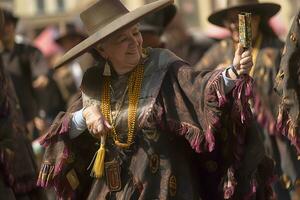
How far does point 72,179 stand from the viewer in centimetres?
629

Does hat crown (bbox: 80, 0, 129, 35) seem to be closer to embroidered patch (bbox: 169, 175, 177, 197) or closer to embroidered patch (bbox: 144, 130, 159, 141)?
embroidered patch (bbox: 144, 130, 159, 141)

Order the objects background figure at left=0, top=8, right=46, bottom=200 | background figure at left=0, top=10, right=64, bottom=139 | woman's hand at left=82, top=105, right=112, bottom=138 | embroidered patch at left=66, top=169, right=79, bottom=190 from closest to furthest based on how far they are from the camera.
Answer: woman's hand at left=82, top=105, right=112, bottom=138
embroidered patch at left=66, top=169, right=79, bottom=190
background figure at left=0, top=8, right=46, bottom=200
background figure at left=0, top=10, right=64, bottom=139

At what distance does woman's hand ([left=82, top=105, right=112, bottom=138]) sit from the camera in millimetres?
5863

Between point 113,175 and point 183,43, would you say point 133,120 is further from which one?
point 183,43

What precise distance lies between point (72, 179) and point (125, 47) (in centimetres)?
92

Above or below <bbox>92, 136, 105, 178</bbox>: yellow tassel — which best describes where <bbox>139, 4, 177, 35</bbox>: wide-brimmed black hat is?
below

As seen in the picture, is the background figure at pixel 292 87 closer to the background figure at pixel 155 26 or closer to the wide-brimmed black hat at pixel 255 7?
the wide-brimmed black hat at pixel 255 7

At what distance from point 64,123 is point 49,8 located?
33100mm

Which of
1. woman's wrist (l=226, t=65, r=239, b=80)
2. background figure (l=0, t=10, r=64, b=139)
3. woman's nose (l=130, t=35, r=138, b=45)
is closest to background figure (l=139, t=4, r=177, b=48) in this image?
background figure (l=0, t=10, r=64, b=139)

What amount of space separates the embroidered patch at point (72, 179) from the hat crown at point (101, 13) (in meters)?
0.87

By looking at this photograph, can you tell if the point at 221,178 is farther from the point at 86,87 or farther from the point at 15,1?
the point at 15,1

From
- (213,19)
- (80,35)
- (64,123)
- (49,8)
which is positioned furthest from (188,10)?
(64,123)

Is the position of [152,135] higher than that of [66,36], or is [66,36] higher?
[152,135]

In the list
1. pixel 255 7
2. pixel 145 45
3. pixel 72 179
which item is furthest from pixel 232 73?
pixel 145 45
